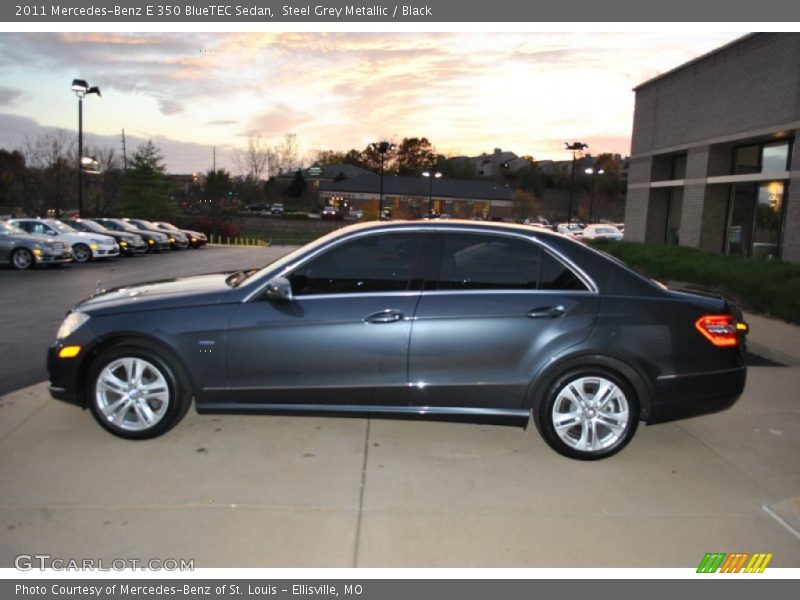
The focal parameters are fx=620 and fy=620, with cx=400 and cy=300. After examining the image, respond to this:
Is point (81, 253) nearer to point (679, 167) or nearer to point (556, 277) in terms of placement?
point (679, 167)

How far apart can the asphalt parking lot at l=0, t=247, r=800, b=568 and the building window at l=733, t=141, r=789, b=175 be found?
12.0 metres

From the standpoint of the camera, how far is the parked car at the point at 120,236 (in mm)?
24734

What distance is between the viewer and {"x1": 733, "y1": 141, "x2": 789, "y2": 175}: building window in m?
15.1

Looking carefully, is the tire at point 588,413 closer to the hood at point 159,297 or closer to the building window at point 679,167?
the hood at point 159,297

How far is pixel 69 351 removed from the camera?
461 centimetres

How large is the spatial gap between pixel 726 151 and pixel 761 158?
1.33m

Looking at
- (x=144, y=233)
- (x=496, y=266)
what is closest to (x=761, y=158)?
(x=496, y=266)

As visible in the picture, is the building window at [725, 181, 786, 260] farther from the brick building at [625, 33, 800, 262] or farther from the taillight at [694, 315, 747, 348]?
the taillight at [694, 315, 747, 348]

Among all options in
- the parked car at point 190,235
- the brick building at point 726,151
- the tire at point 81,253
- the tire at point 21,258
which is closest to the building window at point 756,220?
the brick building at point 726,151

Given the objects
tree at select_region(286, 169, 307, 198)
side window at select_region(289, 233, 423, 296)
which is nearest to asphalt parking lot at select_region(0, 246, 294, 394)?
side window at select_region(289, 233, 423, 296)

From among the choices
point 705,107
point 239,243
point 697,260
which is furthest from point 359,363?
point 239,243

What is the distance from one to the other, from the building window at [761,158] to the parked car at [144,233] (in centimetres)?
2336
